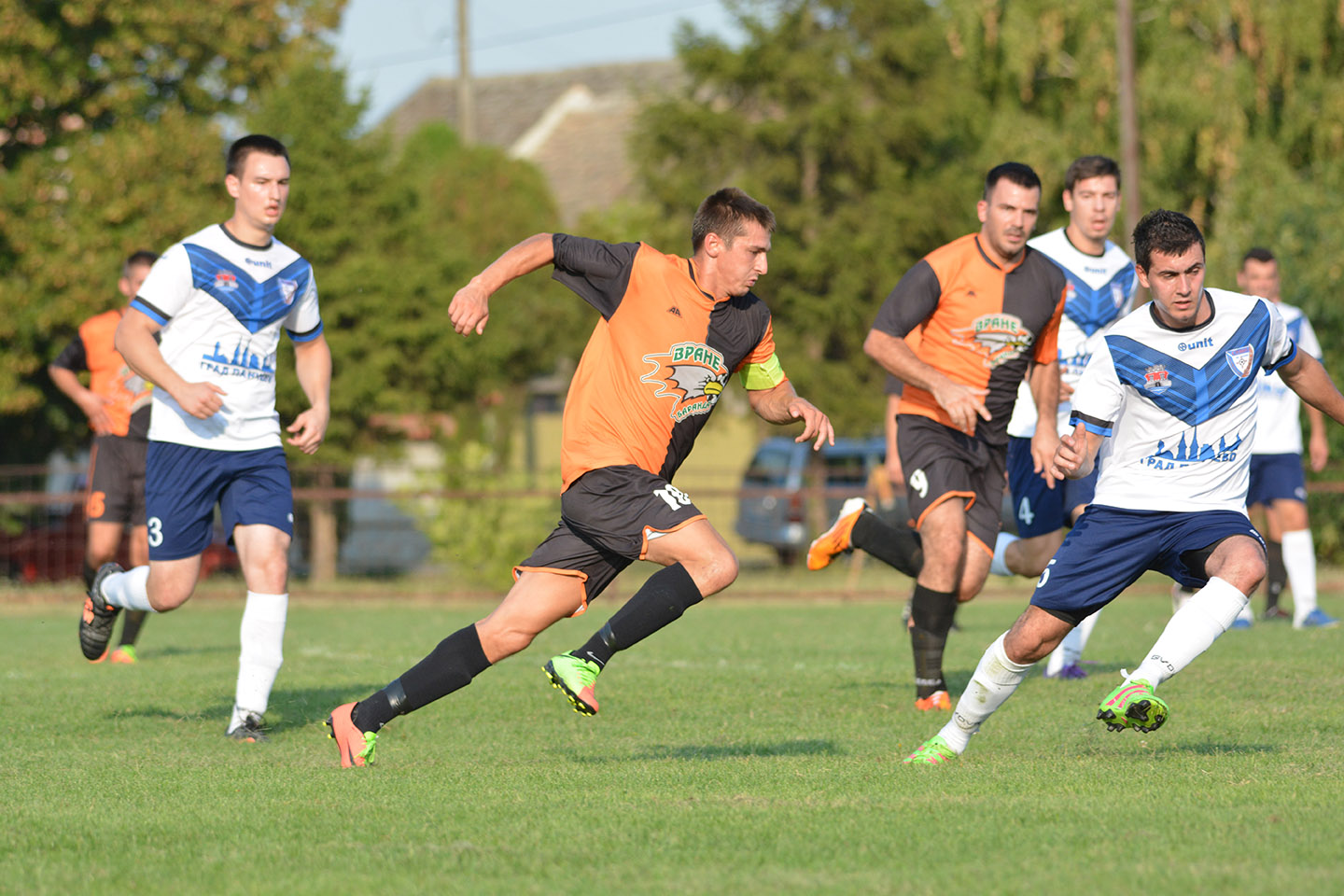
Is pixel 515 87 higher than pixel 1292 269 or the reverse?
higher

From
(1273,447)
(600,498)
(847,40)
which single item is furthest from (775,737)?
(847,40)

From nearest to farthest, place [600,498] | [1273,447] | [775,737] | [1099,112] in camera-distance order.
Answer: [600,498] → [775,737] → [1273,447] → [1099,112]

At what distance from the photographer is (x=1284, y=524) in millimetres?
11953

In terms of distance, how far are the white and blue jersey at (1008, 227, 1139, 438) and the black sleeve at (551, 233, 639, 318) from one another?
3235 mm

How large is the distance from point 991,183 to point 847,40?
18.1 meters

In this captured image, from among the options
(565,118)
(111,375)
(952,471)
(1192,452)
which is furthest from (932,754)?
(565,118)

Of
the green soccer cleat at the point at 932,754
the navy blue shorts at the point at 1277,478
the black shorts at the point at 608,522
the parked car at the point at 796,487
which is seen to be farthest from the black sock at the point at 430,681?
the parked car at the point at 796,487

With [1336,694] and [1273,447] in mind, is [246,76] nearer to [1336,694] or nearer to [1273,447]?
[1273,447]

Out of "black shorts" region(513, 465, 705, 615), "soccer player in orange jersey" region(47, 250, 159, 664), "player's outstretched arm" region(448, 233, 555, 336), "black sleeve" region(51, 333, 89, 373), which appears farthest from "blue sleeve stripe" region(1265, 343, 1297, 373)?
"black sleeve" region(51, 333, 89, 373)

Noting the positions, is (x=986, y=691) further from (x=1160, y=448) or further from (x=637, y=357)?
(x=637, y=357)

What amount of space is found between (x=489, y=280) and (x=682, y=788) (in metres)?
1.89

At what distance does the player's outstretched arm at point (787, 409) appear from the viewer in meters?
5.79

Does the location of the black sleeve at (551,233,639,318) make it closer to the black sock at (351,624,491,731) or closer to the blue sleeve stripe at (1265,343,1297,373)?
the black sock at (351,624,491,731)

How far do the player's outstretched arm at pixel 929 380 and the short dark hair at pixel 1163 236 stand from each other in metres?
1.24
